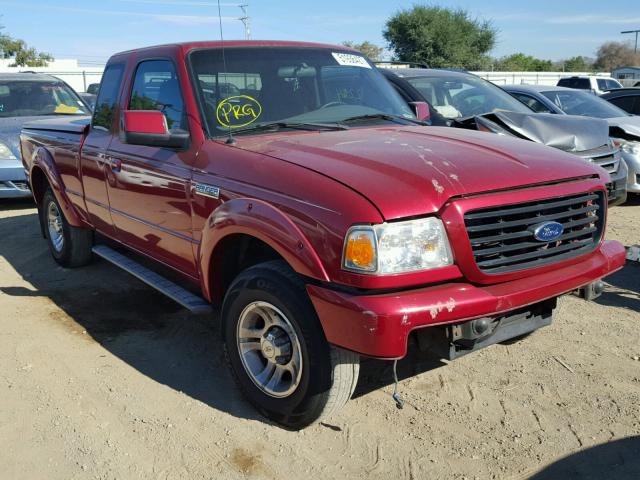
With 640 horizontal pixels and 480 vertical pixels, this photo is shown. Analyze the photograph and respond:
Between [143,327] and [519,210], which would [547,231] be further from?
[143,327]

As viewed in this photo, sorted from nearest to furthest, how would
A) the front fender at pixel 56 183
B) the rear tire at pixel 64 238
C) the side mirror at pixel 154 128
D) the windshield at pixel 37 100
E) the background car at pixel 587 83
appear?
the side mirror at pixel 154 128 < the front fender at pixel 56 183 < the rear tire at pixel 64 238 < the windshield at pixel 37 100 < the background car at pixel 587 83

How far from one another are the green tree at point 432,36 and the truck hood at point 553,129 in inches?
1583

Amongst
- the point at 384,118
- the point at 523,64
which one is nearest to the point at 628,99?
the point at 384,118

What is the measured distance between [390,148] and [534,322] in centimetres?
115

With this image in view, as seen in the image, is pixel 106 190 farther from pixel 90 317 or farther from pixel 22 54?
pixel 22 54

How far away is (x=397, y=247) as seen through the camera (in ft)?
8.70

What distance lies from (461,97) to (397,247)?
5172 mm

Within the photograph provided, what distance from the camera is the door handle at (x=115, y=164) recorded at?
14.5 ft

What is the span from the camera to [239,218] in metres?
3.12

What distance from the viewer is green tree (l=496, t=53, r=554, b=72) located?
58219 mm

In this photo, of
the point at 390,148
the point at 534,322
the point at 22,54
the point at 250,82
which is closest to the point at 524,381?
the point at 534,322

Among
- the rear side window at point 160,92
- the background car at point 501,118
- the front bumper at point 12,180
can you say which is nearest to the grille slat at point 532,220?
the rear side window at point 160,92

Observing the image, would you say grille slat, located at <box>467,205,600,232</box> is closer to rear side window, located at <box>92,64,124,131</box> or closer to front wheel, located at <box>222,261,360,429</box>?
front wheel, located at <box>222,261,360,429</box>

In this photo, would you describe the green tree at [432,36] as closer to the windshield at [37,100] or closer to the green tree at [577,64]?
the green tree at [577,64]
